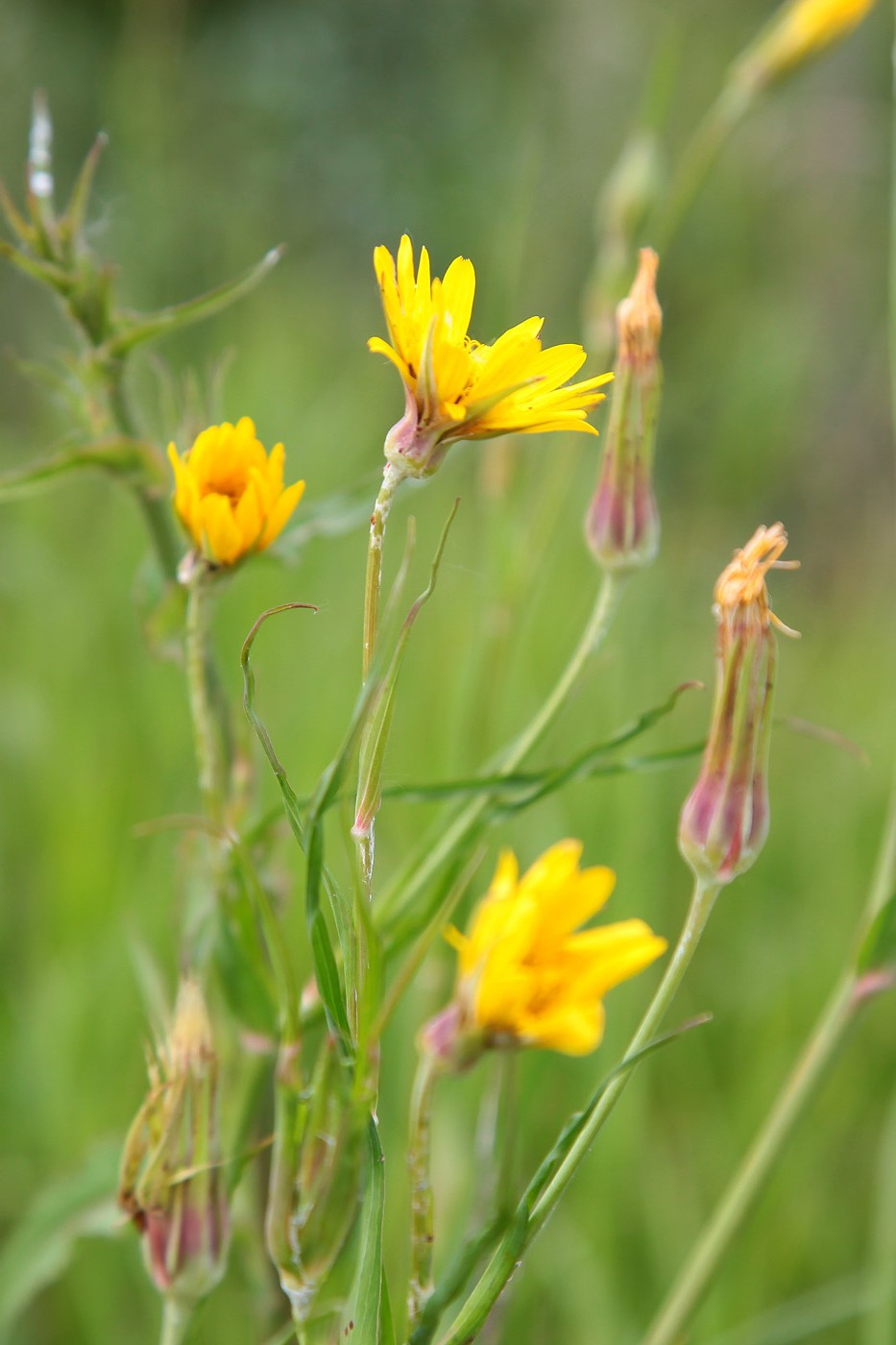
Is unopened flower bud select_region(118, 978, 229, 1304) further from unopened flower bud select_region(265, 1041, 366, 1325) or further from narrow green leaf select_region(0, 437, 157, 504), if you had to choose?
narrow green leaf select_region(0, 437, 157, 504)

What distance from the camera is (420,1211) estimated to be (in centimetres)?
44

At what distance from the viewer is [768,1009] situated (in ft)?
4.04

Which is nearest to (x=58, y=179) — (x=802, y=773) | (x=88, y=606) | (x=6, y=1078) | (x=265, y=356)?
(x=265, y=356)

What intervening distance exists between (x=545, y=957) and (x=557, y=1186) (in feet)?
0.28

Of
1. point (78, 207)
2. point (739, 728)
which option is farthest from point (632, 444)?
point (78, 207)

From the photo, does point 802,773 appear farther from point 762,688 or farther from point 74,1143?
point 762,688

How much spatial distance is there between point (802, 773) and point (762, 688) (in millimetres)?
1437

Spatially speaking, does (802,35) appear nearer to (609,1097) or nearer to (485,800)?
(485,800)

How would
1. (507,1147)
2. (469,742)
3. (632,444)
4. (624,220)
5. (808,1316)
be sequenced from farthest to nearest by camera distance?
(624,220) < (469,742) < (808,1316) < (632,444) < (507,1147)

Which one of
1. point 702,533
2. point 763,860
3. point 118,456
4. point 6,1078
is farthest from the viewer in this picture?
point 702,533

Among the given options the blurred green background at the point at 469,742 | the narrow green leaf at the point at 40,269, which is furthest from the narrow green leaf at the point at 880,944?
the narrow green leaf at the point at 40,269

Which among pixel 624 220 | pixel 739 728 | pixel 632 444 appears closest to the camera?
pixel 739 728

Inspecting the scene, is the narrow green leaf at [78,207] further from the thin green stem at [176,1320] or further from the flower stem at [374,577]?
the thin green stem at [176,1320]

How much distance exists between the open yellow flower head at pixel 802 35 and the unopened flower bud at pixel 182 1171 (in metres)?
1.11
